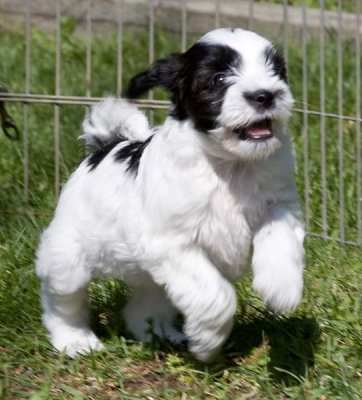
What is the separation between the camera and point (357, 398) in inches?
158

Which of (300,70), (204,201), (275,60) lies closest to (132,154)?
(204,201)

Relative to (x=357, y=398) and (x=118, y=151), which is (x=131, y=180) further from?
(x=357, y=398)

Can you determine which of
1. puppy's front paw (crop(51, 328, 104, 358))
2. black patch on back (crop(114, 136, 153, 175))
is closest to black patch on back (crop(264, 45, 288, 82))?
black patch on back (crop(114, 136, 153, 175))

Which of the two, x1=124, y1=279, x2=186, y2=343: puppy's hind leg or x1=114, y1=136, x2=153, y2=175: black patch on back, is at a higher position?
x1=114, y1=136, x2=153, y2=175: black patch on back

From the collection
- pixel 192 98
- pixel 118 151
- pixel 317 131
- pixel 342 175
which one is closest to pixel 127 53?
pixel 317 131

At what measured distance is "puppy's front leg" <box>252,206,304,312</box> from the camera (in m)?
3.89

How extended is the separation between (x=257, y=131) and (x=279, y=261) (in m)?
0.46

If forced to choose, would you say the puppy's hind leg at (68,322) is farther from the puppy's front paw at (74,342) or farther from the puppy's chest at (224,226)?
the puppy's chest at (224,226)

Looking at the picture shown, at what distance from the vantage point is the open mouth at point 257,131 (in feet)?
12.6

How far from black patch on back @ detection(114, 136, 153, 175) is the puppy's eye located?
1.70ft

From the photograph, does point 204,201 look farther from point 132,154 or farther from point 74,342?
point 74,342

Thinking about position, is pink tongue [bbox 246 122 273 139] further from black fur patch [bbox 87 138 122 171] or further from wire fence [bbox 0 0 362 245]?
wire fence [bbox 0 0 362 245]

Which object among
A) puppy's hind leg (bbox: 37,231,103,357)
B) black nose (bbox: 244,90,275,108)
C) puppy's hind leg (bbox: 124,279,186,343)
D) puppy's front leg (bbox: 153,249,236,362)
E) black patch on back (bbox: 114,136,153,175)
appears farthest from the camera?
puppy's hind leg (bbox: 124,279,186,343)

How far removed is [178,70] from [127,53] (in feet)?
12.7
